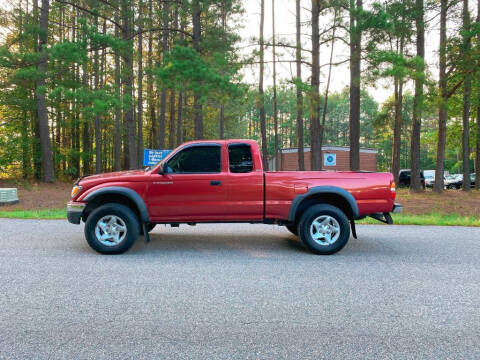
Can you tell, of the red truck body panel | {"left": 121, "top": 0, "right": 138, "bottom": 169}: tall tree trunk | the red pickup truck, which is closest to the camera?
the red pickup truck

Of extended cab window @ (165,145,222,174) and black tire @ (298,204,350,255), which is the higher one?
extended cab window @ (165,145,222,174)

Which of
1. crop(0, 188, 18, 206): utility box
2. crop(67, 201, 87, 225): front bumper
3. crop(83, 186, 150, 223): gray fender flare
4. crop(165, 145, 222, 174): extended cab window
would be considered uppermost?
crop(165, 145, 222, 174): extended cab window

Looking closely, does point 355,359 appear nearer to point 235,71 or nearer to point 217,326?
point 217,326

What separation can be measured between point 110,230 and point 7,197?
415 inches

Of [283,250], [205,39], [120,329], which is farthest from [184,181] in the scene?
[205,39]

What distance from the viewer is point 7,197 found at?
1378cm

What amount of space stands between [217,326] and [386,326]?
157 cm

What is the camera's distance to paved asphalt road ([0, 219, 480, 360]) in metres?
2.79

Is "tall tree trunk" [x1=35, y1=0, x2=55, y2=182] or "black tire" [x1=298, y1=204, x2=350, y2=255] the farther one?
"tall tree trunk" [x1=35, y1=0, x2=55, y2=182]

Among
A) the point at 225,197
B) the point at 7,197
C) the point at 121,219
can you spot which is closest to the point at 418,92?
the point at 225,197

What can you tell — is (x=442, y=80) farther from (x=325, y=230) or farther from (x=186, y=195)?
(x=186, y=195)

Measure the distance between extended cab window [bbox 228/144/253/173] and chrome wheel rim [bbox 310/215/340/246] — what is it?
1533 mm

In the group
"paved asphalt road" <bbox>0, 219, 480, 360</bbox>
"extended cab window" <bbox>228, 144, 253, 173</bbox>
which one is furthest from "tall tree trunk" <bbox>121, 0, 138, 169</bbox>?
"paved asphalt road" <bbox>0, 219, 480, 360</bbox>

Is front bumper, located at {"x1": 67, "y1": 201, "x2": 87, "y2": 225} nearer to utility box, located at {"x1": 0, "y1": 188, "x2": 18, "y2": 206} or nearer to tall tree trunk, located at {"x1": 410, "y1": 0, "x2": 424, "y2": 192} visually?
utility box, located at {"x1": 0, "y1": 188, "x2": 18, "y2": 206}
